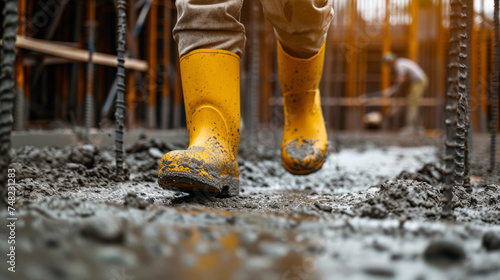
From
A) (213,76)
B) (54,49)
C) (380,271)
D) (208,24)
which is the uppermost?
(54,49)

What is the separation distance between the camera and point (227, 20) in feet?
4.27

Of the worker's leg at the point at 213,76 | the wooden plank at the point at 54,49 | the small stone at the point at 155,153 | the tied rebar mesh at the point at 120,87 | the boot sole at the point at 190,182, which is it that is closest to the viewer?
the boot sole at the point at 190,182

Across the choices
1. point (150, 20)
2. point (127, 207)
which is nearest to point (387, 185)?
point (127, 207)

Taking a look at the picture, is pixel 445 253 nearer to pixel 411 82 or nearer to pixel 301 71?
pixel 301 71

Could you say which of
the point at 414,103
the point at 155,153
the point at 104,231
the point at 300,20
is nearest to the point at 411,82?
the point at 414,103

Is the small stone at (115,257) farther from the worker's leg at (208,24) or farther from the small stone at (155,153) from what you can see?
the small stone at (155,153)

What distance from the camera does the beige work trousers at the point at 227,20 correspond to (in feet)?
4.21

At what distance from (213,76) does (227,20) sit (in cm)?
18

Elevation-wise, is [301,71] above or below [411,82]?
below

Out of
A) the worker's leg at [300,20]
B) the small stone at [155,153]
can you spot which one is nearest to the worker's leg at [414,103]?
the small stone at [155,153]

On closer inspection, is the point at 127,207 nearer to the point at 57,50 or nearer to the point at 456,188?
the point at 456,188

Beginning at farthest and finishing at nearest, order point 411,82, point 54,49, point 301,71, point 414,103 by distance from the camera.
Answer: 1. point 414,103
2. point 411,82
3. point 54,49
4. point 301,71

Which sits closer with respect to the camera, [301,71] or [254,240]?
[254,240]

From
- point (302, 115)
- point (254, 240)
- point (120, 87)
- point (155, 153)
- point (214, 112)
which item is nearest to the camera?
point (254, 240)
